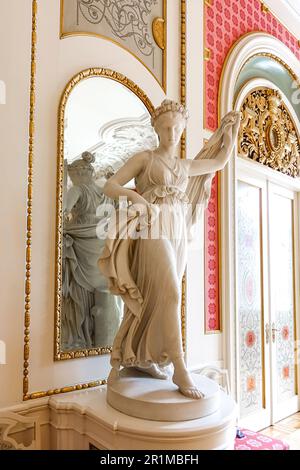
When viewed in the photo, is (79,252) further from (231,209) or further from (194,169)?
(231,209)

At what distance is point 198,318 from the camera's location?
8.98 ft

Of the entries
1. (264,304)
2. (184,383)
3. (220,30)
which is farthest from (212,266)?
(220,30)

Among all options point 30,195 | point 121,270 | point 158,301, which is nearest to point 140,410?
point 158,301

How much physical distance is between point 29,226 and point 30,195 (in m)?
0.16

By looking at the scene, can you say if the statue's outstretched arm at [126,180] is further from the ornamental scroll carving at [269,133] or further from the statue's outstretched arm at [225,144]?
the ornamental scroll carving at [269,133]

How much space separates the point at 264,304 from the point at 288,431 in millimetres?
1108

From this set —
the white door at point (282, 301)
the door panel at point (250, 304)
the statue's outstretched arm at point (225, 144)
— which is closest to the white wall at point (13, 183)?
the statue's outstretched arm at point (225, 144)

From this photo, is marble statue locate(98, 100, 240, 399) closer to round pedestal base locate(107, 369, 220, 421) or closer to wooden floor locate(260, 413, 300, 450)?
round pedestal base locate(107, 369, 220, 421)

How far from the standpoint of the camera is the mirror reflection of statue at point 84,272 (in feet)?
6.94

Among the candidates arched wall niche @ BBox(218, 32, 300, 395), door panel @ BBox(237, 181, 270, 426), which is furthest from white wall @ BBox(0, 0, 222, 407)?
door panel @ BBox(237, 181, 270, 426)

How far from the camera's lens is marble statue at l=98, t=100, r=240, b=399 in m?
1.70

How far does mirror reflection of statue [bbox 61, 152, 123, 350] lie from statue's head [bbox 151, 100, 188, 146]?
20.4 inches

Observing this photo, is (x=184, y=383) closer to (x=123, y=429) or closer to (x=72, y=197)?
(x=123, y=429)

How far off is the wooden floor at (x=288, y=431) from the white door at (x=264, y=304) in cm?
6
